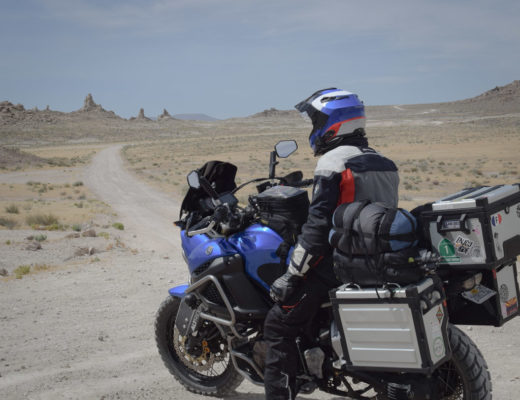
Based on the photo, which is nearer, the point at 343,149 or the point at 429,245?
the point at 429,245

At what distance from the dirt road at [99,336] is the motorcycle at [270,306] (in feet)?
1.78

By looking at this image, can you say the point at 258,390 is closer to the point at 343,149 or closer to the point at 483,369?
the point at 483,369

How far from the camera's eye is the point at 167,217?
54.7ft

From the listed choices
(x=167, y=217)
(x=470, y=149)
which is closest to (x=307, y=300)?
(x=167, y=217)

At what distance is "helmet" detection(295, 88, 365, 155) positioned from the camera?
3494mm

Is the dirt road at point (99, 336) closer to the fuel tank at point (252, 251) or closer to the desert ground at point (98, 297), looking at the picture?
the desert ground at point (98, 297)

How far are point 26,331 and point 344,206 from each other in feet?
15.0

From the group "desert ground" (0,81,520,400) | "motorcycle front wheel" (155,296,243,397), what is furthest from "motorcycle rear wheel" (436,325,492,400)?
"motorcycle front wheel" (155,296,243,397)

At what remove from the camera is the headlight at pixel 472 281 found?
9.98 ft

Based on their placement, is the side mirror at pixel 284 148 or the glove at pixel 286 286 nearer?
the glove at pixel 286 286

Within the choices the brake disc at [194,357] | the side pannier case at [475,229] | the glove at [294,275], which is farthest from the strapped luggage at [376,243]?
the brake disc at [194,357]

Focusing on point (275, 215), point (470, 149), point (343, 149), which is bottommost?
point (470, 149)

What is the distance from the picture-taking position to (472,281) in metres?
3.04

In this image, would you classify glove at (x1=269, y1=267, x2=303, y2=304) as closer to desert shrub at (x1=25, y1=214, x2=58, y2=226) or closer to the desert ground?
the desert ground
